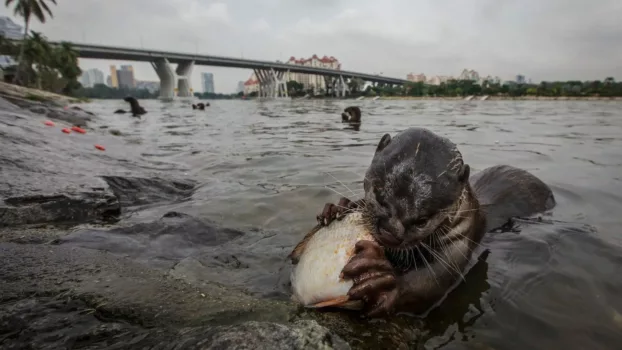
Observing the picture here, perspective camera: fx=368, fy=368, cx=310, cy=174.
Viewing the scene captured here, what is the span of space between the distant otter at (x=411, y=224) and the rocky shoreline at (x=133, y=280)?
10.6 inches

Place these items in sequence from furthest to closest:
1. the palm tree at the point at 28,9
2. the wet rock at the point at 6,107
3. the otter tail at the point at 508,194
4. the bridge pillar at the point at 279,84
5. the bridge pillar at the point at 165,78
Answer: the bridge pillar at the point at 279,84 < the bridge pillar at the point at 165,78 < the palm tree at the point at 28,9 < the wet rock at the point at 6,107 < the otter tail at the point at 508,194

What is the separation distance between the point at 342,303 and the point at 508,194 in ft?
11.5

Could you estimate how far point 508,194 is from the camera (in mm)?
4910

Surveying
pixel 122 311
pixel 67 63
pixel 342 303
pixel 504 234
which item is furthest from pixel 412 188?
pixel 67 63

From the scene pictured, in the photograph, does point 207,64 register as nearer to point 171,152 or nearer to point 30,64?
point 30,64

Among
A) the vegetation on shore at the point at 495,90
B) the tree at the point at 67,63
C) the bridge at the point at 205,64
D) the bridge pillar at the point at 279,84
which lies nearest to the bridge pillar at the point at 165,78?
the bridge at the point at 205,64

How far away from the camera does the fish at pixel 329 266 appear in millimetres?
2432

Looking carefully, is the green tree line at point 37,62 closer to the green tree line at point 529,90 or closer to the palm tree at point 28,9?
the palm tree at point 28,9

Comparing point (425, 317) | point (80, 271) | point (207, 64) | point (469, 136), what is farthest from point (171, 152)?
point (207, 64)

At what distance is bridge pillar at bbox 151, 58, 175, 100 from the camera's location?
9844 centimetres

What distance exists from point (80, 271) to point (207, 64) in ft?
367

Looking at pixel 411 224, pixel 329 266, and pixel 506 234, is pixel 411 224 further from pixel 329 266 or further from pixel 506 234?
pixel 506 234

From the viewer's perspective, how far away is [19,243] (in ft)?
9.70

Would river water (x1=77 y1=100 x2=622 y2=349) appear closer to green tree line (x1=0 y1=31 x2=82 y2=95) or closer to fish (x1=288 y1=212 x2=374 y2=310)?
fish (x1=288 y1=212 x2=374 y2=310)
